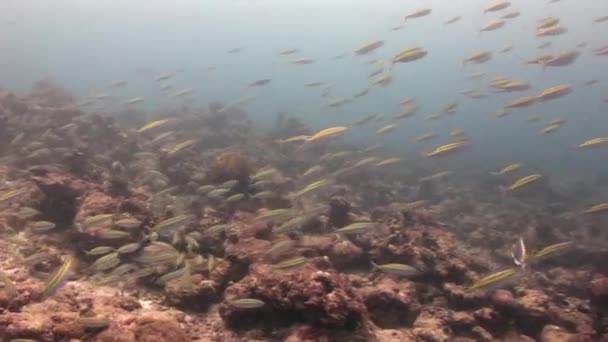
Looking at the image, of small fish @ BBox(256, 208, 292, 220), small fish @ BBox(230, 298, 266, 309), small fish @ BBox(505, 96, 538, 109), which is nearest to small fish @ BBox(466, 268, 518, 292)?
small fish @ BBox(230, 298, 266, 309)

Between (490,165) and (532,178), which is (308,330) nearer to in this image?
(532,178)

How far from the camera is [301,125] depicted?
1059 inches

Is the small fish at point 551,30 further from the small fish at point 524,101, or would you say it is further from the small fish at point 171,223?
the small fish at point 171,223

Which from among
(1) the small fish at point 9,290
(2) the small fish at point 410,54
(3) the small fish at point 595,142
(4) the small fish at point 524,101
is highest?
(2) the small fish at point 410,54

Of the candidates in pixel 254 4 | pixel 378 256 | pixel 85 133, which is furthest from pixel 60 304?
pixel 254 4

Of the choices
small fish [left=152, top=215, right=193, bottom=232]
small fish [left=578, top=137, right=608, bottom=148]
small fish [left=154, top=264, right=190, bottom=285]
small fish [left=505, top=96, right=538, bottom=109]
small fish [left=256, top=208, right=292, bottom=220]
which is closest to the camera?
small fish [left=154, top=264, right=190, bottom=285]

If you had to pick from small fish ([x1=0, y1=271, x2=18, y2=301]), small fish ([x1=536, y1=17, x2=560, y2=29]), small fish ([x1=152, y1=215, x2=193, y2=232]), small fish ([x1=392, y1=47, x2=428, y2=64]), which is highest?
small fish ([x1=392, y1=47, x2=428, y2=64])

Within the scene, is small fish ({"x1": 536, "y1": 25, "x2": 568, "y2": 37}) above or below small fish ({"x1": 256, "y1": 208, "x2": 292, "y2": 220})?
above

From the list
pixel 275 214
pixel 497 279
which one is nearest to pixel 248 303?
pixel 275 214

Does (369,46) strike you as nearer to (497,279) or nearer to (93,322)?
(497,279)

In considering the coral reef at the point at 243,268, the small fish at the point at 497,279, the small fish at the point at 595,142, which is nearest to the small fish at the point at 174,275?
the coral reef at the point at 243,268

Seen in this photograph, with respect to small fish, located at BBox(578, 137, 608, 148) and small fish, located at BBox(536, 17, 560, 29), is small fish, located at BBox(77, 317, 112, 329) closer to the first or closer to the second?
small fish, located at BBox(578, 137, 608, 148)

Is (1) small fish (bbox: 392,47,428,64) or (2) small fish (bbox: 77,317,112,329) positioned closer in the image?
(2) small fish (bbox: 77,317,112,329)

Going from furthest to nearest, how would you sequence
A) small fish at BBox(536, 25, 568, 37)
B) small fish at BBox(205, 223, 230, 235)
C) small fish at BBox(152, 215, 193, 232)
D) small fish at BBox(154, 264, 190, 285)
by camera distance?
small fish at BBox(536, 25, 568, 37), small fish at BBox(205, 223, 230, 235), small fish at BBox(152, 215, 193, 232), small fish at BBox(154, 264, 190, 285)
